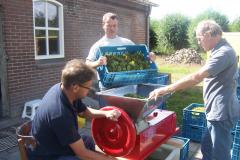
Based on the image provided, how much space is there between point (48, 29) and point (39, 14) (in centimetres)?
42

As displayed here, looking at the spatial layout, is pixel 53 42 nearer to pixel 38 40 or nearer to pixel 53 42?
pixel 53 42

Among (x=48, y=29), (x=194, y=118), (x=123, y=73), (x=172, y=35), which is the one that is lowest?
(x=194, y=118)

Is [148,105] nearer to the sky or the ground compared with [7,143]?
nearer to the sky

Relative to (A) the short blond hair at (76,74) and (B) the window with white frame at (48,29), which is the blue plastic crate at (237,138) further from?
(B) the window with white frame at (48,29)

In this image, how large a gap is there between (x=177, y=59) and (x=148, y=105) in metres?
17.2

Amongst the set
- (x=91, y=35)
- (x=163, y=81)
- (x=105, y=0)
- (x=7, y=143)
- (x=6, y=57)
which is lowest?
(x=7, y=143)

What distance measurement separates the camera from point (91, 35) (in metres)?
9.12

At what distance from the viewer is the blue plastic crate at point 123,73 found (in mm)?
3639

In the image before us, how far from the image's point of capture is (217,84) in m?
3.32

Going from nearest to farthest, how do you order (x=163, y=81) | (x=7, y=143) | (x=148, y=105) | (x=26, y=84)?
1. (x=148, y=105)
2. (x=7, y=143)
3. (x=163, y=81)
4. (x=26, y=84)

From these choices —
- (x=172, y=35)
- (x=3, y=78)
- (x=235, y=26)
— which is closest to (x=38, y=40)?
(x=3, y=78)

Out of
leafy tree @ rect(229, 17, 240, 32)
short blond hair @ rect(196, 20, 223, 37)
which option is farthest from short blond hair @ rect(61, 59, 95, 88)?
leafy tree @ rect(229, 17, 240, 32)

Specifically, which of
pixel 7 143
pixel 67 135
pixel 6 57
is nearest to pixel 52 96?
pixel 67 135

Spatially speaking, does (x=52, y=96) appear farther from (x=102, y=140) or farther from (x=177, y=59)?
(x=177, y=59)
